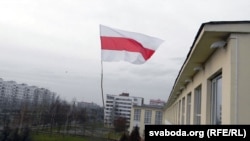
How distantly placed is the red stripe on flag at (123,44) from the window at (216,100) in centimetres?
146

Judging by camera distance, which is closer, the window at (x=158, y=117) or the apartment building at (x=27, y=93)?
the apartment building at (x=27, y=93)

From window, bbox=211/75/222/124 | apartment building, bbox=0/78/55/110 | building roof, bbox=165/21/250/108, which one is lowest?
window, bbox=211/75/222/124

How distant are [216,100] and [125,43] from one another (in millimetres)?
2229

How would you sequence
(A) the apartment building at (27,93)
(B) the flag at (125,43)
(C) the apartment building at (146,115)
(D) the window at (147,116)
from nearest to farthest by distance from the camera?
(B) the flag at (125,43) < (A) the apartment building at (27,93) < (C) the apartment building at (146,115) < (D) the window at (147,116)

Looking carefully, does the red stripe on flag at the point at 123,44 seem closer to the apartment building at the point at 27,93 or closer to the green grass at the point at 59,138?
the green grass at the point at 59,138

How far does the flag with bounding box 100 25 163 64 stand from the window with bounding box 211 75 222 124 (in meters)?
1.43

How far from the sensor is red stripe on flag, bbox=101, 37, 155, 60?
20.5ft

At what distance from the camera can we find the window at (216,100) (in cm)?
612

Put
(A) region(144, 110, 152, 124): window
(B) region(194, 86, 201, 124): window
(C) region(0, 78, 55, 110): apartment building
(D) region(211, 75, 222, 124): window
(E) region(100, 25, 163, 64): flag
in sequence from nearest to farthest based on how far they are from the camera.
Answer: (D) region(211, 75, 222, 124): window → (E) region(100, 25, 163, 64): flag → (B) region(194, 86, 201, 124): window → (C) region(0, 78, 55, 110): apartment building → (A) region(144, 110, 152, 124): window

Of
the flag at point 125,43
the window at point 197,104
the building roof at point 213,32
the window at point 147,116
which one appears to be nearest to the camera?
the building roof at point 213,32

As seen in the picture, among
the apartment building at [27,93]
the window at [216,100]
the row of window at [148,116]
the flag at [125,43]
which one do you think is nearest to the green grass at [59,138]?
the apartment building at [27,93]

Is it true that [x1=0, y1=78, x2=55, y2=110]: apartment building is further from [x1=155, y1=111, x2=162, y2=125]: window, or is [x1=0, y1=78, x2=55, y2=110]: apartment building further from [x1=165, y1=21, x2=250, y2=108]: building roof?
[x1=165, y1=21, x2=250, y2=108]: building roof

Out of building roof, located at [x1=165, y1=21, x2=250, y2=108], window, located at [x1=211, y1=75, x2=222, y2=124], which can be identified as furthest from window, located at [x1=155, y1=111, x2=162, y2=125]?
building roof, located at [x1=165, y1=21, x2=250, y2=108]

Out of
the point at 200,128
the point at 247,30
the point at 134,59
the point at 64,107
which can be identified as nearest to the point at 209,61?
the point at 134,59
